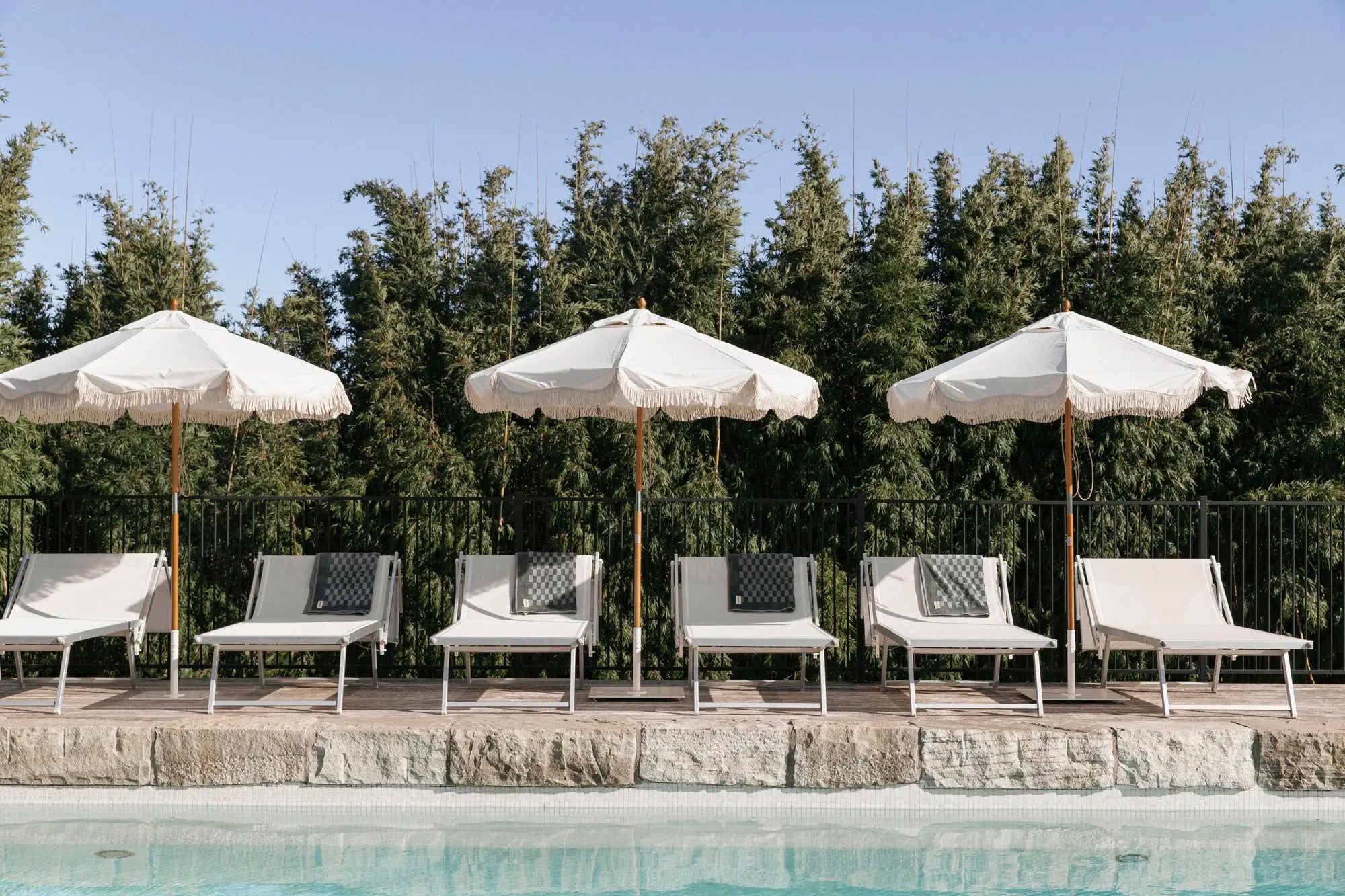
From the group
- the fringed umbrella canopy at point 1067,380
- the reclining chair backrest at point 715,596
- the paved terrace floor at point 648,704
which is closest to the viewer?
the paved terrace floor at point 648,704

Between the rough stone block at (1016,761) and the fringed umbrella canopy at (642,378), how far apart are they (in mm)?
1686

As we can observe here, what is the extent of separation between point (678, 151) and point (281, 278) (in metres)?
3.52

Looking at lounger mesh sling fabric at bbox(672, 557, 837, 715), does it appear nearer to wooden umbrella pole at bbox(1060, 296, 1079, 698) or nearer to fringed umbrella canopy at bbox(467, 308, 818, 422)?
fringed umbrella canopy at bbox(467, 308, 818, 422)

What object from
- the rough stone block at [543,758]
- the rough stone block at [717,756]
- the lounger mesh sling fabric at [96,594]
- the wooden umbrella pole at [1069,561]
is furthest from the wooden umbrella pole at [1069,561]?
the lounger mesh sling fabric at [96,594]

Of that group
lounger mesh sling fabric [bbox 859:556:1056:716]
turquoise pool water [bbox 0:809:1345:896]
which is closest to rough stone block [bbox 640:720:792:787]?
turquoise pool water [bbox 0:809:1345:896]

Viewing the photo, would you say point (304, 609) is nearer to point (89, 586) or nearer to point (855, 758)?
point (89, 586)

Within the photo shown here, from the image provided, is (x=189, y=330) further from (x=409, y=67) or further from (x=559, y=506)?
(x=409, y=67)

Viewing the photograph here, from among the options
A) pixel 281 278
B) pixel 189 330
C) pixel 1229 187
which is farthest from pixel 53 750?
pixel 1229 187

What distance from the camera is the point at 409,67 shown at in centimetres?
938

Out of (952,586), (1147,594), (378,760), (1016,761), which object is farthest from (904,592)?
(378,760)

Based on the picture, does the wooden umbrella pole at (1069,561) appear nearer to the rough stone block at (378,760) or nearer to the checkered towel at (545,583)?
the checkered towel at (545,583)

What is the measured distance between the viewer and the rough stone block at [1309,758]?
452cm

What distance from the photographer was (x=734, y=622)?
5.66m

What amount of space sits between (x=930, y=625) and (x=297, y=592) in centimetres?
332
